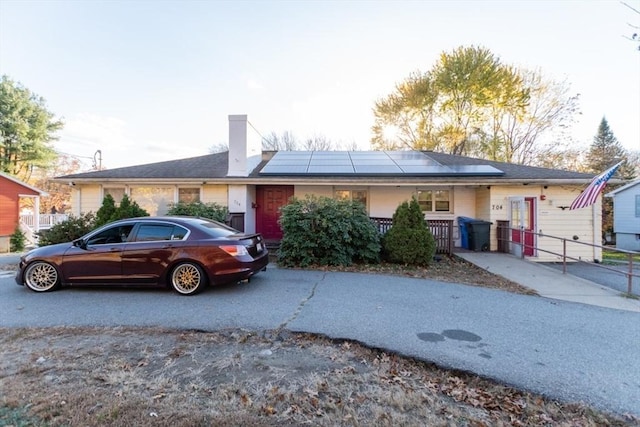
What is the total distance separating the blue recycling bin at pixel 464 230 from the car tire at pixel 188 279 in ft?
30.9

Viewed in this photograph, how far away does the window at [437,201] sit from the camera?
12281 mm

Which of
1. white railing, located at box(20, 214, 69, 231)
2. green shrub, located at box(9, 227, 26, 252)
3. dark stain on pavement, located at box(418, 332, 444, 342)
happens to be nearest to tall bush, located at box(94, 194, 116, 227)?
dark stain on pavement, located at box(418, 332, 444, 342)

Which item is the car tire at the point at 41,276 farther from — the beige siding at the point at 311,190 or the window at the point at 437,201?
the window at the point at 437,201

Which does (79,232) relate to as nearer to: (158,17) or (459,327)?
(158,17)

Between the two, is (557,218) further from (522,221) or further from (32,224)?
(32,224)

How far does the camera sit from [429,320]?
4535 mm

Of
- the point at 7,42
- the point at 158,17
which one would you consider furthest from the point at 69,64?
the point at 158,17

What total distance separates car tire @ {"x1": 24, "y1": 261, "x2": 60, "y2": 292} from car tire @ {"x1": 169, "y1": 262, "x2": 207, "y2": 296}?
2314 mm

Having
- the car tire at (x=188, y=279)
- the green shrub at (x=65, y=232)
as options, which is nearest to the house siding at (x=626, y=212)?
the car tire at (x=188, y=279)

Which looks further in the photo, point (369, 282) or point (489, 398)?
point (369, 282)

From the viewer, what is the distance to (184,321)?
14.5ft

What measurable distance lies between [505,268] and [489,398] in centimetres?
678

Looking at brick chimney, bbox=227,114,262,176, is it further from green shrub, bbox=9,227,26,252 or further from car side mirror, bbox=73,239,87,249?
green shrub, bbox=9,227,26,252

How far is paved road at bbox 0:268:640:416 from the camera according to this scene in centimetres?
312
